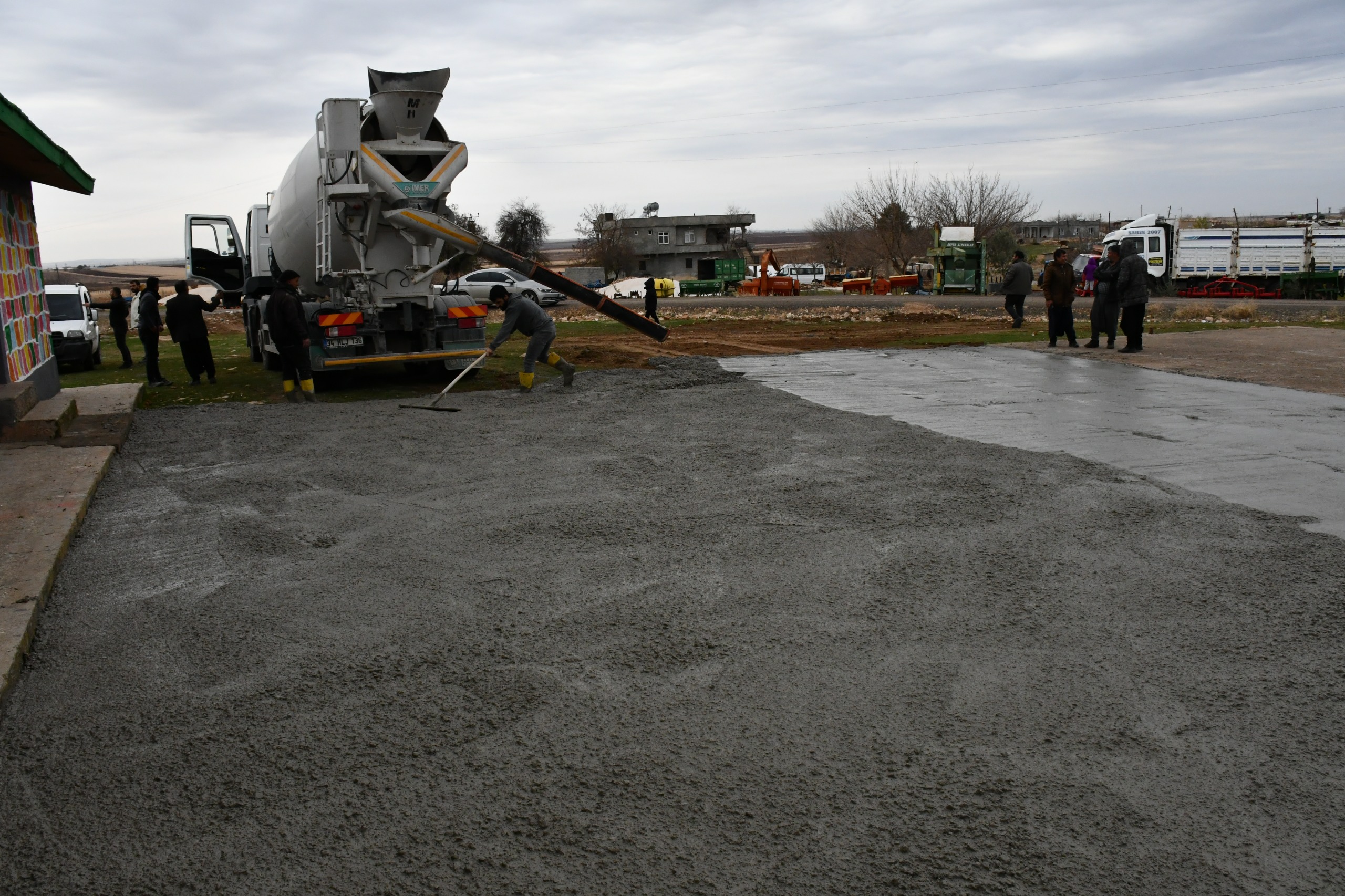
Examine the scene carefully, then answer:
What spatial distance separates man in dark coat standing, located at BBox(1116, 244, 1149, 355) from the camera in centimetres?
1570

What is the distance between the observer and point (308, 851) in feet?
10.0

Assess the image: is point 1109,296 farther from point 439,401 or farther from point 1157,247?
point 1157,247

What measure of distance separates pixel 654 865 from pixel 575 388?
11.2m

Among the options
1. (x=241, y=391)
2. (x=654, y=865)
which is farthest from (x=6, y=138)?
(x=654, y=865)

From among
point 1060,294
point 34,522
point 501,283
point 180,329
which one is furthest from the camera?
point 501,283

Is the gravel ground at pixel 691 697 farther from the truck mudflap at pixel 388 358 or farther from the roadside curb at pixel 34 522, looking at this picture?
the truck mudflap at pixel 388 358

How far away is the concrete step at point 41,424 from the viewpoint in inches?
391

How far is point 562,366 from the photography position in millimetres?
13773

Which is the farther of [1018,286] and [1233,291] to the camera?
[1233,291]

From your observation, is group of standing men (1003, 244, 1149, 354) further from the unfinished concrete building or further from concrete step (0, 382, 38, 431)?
the unfinished concrete building

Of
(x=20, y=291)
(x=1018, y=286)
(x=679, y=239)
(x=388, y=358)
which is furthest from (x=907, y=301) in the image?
(x=679, y=239)

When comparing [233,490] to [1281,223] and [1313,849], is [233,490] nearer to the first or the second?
[1313,849]

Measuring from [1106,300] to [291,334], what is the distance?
41.2ft

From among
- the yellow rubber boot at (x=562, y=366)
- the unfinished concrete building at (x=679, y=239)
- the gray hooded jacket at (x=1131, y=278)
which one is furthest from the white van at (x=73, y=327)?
the unfinished concrete building at (x=679, y=239)
